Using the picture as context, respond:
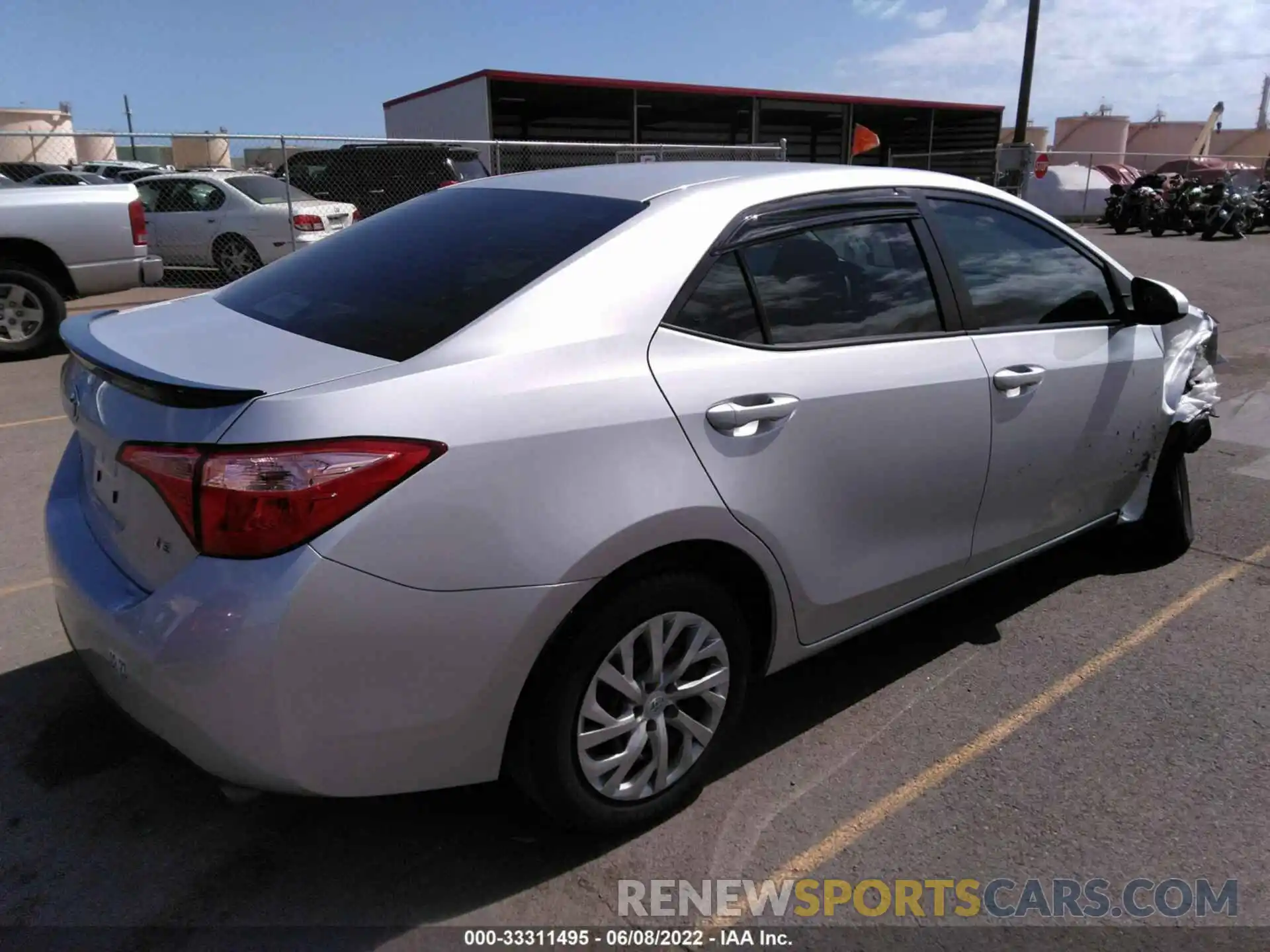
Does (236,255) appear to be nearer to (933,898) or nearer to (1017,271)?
(1017,271)

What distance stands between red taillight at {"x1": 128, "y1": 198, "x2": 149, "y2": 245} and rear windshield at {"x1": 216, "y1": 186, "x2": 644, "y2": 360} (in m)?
6.63

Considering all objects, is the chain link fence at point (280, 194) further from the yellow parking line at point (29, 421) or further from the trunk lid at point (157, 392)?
the trunk lid at point (157, 392)

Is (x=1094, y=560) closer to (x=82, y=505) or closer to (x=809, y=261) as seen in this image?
(x=809, y=261)

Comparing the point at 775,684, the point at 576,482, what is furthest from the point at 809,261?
the point at 775,684

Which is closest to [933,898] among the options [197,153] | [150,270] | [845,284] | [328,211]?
[845,284]

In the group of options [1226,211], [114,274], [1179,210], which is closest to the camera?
[114,274]

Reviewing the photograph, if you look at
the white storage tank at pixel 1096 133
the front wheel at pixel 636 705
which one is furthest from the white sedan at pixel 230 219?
the white storage tank at pixel 1096 133

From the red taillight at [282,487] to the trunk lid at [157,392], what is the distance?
0.25 ft

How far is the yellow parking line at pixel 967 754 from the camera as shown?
8.36 ft

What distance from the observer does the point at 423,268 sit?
2748mm

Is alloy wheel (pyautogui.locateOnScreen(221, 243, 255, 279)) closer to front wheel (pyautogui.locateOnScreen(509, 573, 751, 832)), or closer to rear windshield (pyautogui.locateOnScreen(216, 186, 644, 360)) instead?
rear windshield (pyautogui.locateOnScreen(216, 186, 644, 360))

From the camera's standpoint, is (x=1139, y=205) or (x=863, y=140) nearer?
(x=863, y=140)

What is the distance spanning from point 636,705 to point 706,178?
1.55 meters

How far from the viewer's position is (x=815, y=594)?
9.20ft
